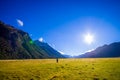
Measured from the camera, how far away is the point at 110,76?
A: 1272 inches

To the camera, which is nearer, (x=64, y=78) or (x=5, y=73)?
(x=64, y=78)

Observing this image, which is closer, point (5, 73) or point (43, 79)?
point (43, 79)

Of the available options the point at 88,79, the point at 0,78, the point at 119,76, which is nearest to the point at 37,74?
the point at 0,78

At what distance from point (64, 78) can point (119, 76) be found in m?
10.7

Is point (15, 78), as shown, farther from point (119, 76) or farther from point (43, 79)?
point (119, 76)

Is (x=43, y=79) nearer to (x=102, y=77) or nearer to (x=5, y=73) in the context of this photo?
(x=5, y=73)

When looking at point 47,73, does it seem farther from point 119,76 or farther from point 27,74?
point 119,76

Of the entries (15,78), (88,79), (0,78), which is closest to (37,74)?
(15,78)

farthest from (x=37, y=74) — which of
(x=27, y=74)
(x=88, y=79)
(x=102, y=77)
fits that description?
(x=102, y=77)

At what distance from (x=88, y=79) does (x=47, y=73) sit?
9386mm

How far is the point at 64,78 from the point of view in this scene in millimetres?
31375

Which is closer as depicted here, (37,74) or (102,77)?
(102,77)

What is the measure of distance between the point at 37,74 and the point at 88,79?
34.8 ft

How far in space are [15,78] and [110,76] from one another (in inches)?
721
